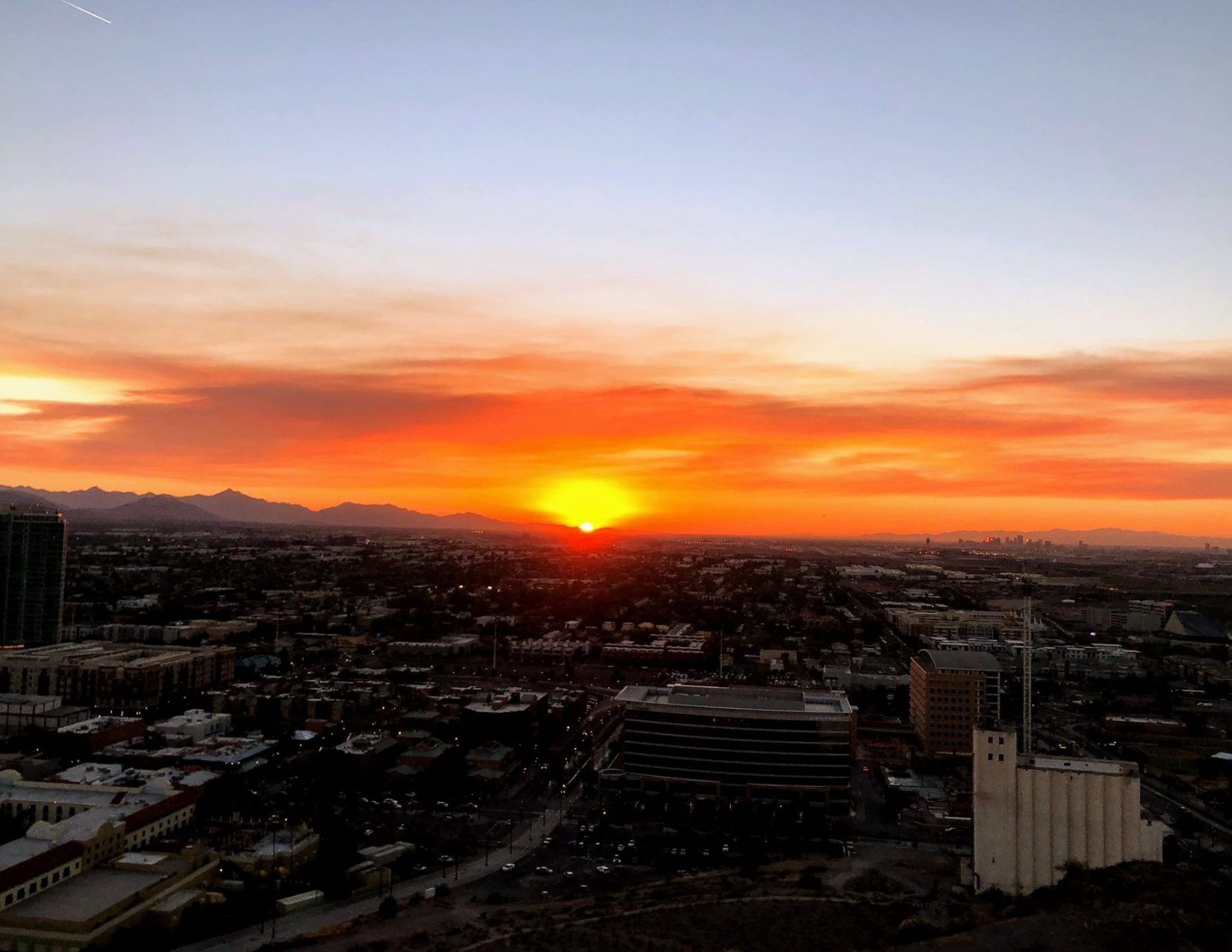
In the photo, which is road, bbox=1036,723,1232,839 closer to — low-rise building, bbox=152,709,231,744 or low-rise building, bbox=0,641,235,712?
low-rise building, bbox=152,709,231,744

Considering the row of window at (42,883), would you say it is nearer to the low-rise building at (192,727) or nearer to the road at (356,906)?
the road at (356,906)

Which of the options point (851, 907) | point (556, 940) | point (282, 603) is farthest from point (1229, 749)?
point (282, 603)

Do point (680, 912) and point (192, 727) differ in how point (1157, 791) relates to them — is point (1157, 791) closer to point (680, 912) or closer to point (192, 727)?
point (680, 912)

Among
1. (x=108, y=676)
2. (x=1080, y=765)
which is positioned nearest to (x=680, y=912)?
(x=1080, y=765)

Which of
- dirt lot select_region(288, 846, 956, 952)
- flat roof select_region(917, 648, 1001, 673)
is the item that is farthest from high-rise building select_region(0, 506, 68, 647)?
flat roof select_region(917, 648, 1001, 673)

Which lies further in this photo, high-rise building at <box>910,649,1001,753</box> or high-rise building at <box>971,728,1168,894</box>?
high-rise building at <box>910,649,1001,753</box>

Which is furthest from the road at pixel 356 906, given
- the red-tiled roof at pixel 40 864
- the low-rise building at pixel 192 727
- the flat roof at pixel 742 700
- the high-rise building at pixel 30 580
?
the high-rise building at pixel 30 580

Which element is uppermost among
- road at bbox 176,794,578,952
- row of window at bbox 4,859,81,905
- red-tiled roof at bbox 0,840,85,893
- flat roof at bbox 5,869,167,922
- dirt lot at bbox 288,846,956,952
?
red-tiled roof at bbox 0,840,85,893

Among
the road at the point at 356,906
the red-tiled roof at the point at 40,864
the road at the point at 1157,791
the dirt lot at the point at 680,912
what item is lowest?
the road at the point at 356,906
